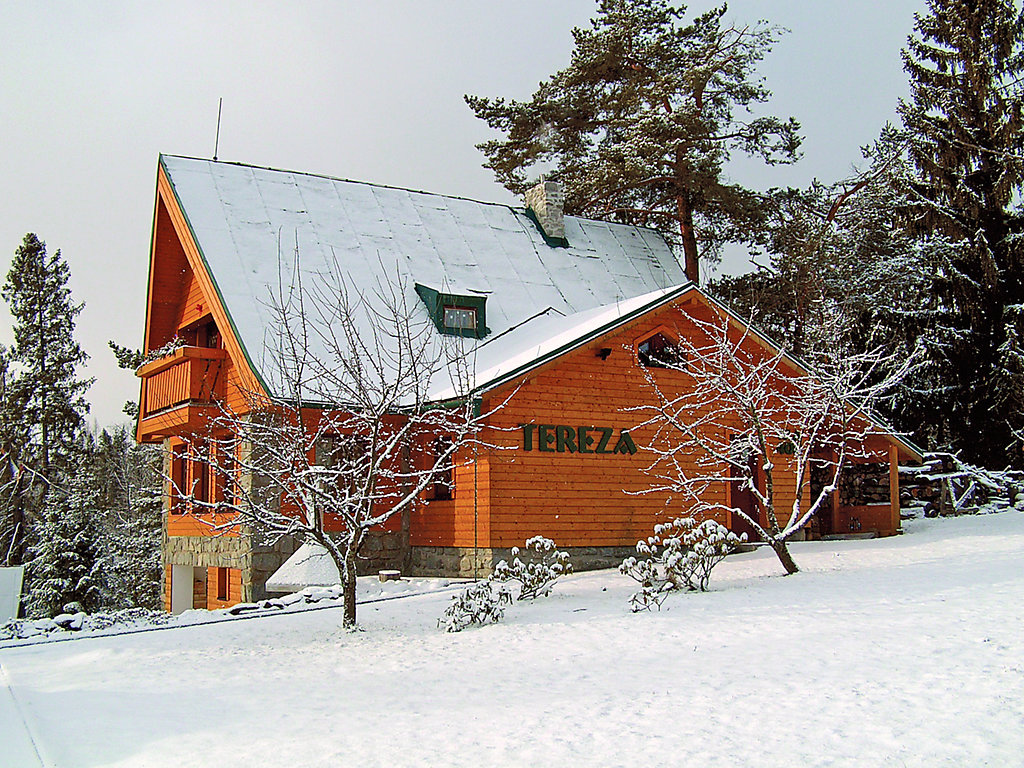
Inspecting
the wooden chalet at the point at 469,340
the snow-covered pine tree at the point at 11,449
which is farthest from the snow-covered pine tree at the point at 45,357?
the wooden chalet at the point at 469,340

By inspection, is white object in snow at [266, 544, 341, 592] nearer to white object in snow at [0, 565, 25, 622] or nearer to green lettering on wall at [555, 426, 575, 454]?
white object in snow at [0, 565, 25, 622]

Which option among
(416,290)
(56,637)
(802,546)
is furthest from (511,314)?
(56,637)

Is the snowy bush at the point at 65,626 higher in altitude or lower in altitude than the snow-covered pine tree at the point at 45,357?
lower

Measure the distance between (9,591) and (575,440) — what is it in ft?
29.3

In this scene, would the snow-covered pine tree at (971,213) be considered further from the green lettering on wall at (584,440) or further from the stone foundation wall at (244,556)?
the stone foundation wall at (244,556)

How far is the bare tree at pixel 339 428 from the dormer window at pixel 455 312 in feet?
1.02

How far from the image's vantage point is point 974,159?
22188mm

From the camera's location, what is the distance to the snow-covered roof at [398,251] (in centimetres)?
1759

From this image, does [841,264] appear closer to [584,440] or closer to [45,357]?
[584,440]

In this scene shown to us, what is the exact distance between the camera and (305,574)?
14.7 metres

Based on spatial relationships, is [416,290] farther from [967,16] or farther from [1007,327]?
[967,16]

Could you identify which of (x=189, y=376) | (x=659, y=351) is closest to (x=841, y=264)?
(x=659, y=351)

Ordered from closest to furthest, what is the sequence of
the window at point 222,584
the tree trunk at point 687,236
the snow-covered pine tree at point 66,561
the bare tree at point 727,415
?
1. the bare tree at point 727,415
2. the window at point 222,584
3. the tree trunk at point 687,236
4. the snow-covered pine tree at point 66,561

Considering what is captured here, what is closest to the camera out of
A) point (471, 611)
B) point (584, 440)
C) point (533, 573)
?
point (471, 611)
